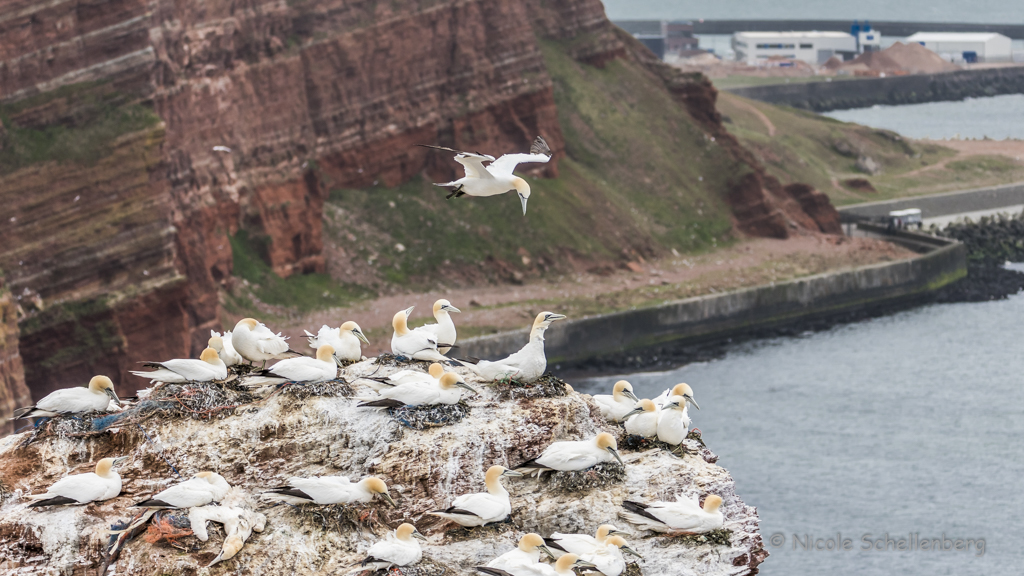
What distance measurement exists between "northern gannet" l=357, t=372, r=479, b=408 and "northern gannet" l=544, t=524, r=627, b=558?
352cm

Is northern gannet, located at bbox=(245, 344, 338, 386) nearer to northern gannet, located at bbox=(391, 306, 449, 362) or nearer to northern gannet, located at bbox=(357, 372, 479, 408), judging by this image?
northern gannet, located at bbox=(357, 372, 479, 408)

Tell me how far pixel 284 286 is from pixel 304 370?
2038 inches

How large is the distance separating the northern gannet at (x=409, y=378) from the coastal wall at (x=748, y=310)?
45.9 meters

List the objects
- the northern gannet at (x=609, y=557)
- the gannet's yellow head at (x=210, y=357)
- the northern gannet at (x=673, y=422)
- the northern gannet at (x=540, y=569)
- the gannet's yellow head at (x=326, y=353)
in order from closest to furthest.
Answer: the northern gannet at (x=540, y=569) → the northern gannet at (x=609, y=557) → the gannet's yellow head at (x=210, y=357) → the gannet's yellow head at (x=326, y=353) → the northern gannet at (x=673, y=422)

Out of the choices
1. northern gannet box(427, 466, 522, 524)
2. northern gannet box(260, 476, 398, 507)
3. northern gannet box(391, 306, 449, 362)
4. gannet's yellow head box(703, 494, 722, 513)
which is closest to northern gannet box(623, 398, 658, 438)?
gannet's yellow head box(703, 494, 722, 513)

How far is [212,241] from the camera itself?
6956cm

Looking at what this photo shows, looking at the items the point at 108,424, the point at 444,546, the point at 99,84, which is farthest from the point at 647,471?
the point at 99,84

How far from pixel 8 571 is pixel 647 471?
1160 centimetres

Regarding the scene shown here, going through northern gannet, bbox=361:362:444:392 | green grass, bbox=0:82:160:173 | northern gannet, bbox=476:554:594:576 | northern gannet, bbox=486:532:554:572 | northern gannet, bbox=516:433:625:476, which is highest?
green grass, bbox=0:82:160:173

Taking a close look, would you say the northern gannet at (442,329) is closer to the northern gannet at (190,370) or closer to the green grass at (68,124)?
the northern gannet at (190,370)

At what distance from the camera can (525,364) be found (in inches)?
1014

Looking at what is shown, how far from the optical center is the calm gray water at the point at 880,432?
51.7 m

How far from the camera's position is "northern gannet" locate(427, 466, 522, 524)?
23.1 meters

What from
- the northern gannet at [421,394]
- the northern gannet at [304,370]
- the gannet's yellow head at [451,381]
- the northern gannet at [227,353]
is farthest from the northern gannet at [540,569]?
the northern gannet at [227,353]
